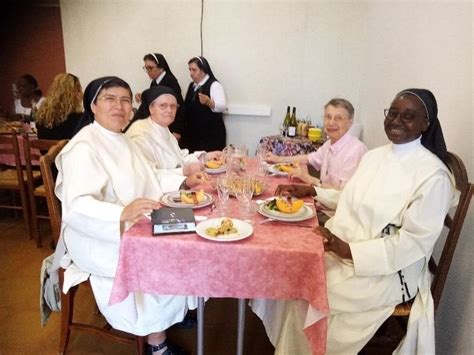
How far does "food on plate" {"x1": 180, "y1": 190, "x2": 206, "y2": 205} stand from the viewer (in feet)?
5.07

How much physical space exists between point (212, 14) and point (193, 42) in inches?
14.9

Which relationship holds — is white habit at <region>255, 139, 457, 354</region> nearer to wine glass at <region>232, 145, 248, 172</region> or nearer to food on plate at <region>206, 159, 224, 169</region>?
wine glass at <region>232, 145, 248, 172</region>

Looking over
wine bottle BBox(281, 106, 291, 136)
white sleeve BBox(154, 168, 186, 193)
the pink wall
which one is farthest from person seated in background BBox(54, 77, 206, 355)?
the pink wall

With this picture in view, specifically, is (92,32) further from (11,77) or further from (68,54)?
(11,77)

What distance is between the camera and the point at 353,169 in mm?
2094

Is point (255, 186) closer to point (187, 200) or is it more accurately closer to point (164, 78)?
point (187, 200)

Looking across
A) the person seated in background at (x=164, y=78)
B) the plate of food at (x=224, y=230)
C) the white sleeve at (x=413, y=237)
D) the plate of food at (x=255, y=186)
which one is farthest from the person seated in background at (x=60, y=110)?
the white sleeve at (x=413, y=237)

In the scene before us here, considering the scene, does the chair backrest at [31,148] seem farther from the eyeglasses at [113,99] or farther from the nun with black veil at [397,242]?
the nun with black veil at [397,242]

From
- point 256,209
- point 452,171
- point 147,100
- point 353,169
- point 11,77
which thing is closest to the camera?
point 452,171

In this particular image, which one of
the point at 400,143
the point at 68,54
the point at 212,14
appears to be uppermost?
the point at 212,14

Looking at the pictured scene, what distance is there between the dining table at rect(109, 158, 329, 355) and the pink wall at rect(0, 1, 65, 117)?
4.17m

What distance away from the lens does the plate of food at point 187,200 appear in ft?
5.02

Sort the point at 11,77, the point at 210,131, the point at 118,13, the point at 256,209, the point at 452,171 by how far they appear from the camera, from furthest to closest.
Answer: the point at 11,77, the point at 118,13, the point at 210,131, the point at 256,209, the point at 452,171

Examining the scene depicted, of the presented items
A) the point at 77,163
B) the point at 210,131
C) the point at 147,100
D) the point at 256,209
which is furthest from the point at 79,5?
the point at 256,209
